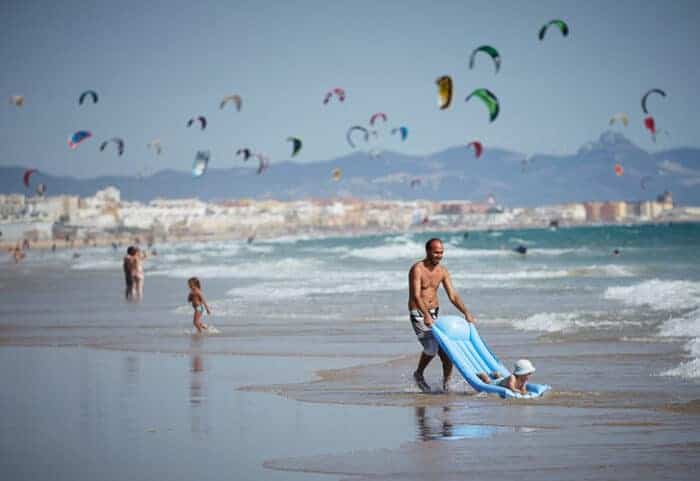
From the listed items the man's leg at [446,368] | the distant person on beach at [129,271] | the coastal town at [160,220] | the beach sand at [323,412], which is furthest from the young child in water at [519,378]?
the coastal town at [160,220]

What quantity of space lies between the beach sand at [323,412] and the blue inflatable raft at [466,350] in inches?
7.4

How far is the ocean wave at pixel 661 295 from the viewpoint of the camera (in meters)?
17.5

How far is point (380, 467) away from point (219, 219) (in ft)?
511

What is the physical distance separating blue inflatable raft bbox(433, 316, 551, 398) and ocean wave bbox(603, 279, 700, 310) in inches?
345

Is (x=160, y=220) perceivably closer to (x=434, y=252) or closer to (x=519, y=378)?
(x=434, y=252)

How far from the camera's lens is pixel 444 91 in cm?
2431

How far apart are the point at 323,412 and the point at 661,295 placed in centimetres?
1231

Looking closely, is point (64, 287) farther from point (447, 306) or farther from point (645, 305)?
point (645, 305)

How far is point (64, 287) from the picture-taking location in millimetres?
29297

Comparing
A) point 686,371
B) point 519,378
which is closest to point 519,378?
point 519,378

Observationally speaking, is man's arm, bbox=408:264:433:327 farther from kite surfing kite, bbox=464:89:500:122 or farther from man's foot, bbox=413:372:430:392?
kite surfing kite, bbox=464:89:500:122

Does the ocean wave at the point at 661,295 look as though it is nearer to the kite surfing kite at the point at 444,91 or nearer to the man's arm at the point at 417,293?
the kite surfing kite at the point at 444,91

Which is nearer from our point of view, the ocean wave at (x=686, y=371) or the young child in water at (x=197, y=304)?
the ocean wave at (x=686, y=371)

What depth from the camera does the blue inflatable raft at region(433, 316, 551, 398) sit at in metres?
8.75
